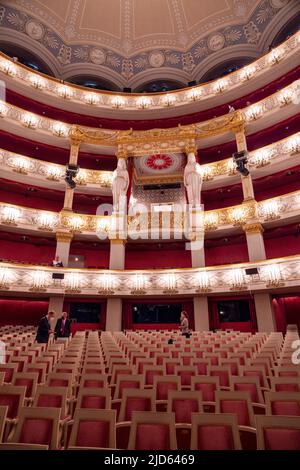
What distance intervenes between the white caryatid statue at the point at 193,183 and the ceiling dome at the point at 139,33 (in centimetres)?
1094

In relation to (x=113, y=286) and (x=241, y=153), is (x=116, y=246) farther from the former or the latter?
(x=241, y=153)

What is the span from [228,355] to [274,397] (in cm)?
233

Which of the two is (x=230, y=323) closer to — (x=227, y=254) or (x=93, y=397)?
(x=227, y=254)

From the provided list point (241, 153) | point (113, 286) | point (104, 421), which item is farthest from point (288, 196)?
point (104, 421)

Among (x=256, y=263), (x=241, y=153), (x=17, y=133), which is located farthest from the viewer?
(x=17, y=133)

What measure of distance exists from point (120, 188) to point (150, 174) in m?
2.96

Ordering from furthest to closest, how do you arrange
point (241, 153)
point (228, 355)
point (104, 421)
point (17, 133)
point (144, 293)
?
1. point (17, 133)
2. point (241, 153)
3. point (144, 293)
4. point (228, 355)
5. point (104, 421)

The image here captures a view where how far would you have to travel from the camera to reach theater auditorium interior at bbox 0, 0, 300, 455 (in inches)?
478

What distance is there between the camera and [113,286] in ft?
41.4

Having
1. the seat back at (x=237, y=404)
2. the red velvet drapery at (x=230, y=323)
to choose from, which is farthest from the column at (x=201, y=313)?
the seat back at (x=237, y=404)

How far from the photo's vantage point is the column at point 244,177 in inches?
524

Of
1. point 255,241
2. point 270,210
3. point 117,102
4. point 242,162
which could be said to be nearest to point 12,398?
point 255,241

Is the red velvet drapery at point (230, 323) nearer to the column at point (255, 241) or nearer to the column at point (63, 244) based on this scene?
the column at point (255, 241)

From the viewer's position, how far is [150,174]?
16.7 meters
